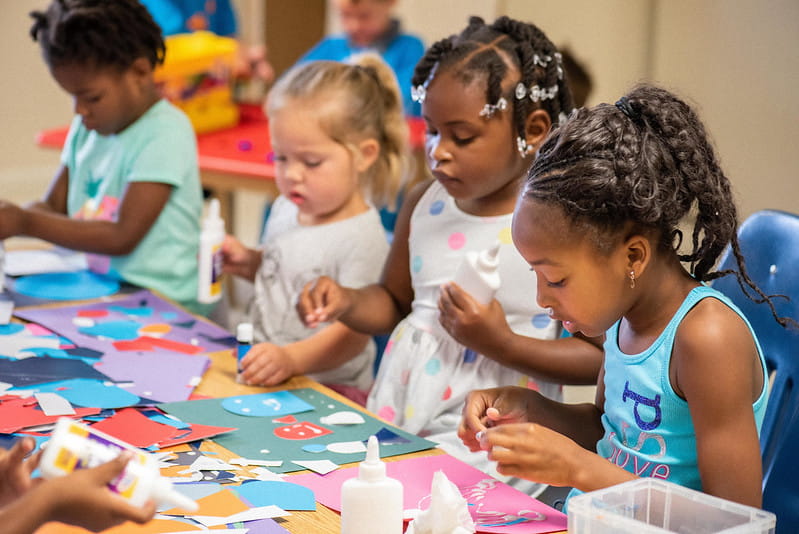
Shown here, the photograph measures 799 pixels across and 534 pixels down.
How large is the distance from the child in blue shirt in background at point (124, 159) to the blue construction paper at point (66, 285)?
0.16ft

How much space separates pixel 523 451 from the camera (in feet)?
3.61

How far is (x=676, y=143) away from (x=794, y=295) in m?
0.36

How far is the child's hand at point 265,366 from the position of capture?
1636mm

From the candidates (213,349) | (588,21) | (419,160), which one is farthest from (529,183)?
(588,21)

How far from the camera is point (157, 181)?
2.23 meters

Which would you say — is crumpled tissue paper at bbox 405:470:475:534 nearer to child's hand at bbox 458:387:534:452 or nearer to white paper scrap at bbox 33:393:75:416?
child's hand at bbox 458:387:534:452

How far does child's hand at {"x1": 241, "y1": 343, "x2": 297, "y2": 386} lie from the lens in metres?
1.64

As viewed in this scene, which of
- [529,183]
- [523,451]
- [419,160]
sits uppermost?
[529,183]

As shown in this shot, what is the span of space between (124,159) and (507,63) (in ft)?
3.38

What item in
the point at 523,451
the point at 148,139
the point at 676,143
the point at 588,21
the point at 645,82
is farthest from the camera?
the point at 588,21

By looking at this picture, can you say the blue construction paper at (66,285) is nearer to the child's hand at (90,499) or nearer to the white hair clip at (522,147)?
the white hair clip at (522,147)

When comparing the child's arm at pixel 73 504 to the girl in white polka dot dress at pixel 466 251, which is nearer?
the child's arm at pixel 73 504

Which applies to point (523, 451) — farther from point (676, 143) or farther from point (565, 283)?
point (676, 143)

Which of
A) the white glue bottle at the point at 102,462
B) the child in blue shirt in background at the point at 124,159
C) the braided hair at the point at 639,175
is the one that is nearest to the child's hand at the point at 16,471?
the white glue bottle at the point at 102,462
